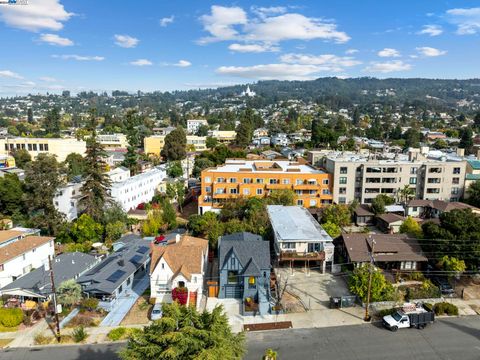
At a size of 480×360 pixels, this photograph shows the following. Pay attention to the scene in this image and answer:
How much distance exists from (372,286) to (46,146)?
9813cm

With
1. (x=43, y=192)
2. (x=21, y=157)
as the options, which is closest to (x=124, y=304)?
(x=43, y=192)

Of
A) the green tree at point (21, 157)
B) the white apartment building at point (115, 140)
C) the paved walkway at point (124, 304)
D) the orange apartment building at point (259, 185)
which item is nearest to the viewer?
the paved walkway at point (124, 304)

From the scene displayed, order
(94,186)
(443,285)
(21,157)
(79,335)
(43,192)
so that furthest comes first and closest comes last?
(21,157)
(94,186)
(43,192)
(443,285)
(79,335)

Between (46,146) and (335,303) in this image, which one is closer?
(335,303)

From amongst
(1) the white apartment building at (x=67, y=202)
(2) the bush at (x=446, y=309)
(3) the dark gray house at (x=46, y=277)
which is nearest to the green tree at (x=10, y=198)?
(1) the white apartment building at (x=67, y=202)

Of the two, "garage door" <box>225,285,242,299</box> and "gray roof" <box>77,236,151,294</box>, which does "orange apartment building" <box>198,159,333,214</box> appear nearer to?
"gray roof" <box>77,236,151,294</box>

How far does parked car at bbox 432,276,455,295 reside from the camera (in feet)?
104

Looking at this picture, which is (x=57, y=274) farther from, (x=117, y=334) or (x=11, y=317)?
(x=117, y=334)

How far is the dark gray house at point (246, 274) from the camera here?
30.8 metres

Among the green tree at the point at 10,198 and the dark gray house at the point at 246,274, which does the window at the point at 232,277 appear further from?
the green tree at the point at 10,198

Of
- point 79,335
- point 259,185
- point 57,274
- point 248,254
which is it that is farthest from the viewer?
point 259,185

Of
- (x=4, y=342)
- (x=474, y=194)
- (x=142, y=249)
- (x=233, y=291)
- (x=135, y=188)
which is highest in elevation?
(x=474, y=194)

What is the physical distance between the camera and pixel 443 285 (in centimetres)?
3253

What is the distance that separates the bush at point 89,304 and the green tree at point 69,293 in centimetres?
76
